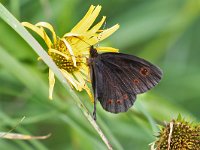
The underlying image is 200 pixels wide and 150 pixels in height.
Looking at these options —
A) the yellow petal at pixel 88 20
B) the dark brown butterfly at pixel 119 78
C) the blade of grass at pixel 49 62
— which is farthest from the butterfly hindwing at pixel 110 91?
the blade of grass at pixel 49 62

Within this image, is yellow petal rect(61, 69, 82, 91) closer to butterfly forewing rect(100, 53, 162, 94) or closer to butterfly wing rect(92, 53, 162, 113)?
butterfly wing rect(92, 53, 162, 113)

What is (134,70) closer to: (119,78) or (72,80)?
(119,78)

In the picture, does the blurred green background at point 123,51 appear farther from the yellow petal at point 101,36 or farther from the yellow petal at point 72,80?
the yellow petal at point 101,36

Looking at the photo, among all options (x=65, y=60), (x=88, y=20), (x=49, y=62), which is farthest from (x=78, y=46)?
(x=49, y=62)

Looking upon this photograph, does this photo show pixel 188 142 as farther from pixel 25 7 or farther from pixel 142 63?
pixel 25 7

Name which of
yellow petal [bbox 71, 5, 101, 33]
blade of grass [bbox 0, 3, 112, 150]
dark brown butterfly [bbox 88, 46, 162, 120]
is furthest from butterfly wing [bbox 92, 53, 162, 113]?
blade of grass [bbox 0, 3, 112, 150]

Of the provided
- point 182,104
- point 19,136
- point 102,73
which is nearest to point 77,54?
point 102,73

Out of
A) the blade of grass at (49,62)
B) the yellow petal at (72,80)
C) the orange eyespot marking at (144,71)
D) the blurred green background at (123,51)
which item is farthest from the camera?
the blurred green background at (123,51)
